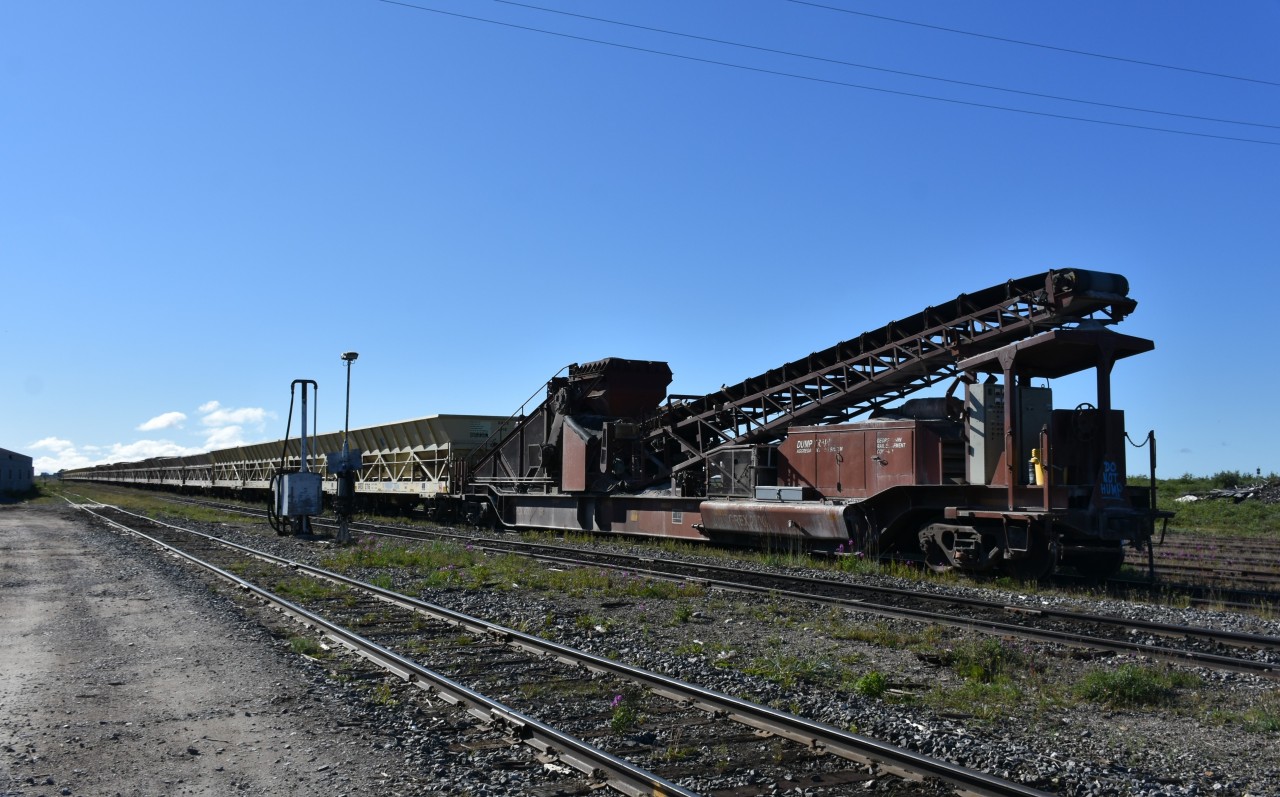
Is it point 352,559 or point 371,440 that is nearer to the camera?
point 352,559

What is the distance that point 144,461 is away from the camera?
8175cm

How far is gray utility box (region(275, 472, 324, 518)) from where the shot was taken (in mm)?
23234

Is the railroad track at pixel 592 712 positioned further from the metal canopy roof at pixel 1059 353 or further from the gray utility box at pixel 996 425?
the metal canopy roof at pixel 1059 353

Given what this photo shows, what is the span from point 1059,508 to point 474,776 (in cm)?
947

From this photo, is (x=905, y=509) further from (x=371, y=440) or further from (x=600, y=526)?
(x=371, y=440)

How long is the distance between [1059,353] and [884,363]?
3.56m

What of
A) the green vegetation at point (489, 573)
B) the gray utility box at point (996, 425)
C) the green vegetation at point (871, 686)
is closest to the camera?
the green vegetation at point (871, 686)

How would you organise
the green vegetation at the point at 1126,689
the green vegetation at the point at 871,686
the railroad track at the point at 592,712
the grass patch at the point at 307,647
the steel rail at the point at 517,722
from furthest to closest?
the grass patch at the point at 307,647 → the green vegetation at the point at 871,686 → the green vegetation at the point at 1126,689 → the railroad track at the point at 592,712 → the steel rail at the point at 517,722

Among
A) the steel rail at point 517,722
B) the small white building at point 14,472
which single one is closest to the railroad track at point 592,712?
the steel rail at point 517,722

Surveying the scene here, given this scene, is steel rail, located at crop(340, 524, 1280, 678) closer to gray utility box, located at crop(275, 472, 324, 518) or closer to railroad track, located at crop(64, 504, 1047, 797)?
railroad track, located at crop(64, 504, 1047, 797)

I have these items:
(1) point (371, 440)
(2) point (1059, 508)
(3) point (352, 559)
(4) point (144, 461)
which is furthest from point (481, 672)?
(4) point (144, 461)

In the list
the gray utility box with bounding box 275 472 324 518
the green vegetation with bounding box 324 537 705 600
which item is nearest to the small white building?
the gray utility box with bounding box 275 472 324 518

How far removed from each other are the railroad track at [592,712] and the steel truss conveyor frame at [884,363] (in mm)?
8738

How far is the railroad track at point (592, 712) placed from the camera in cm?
509
